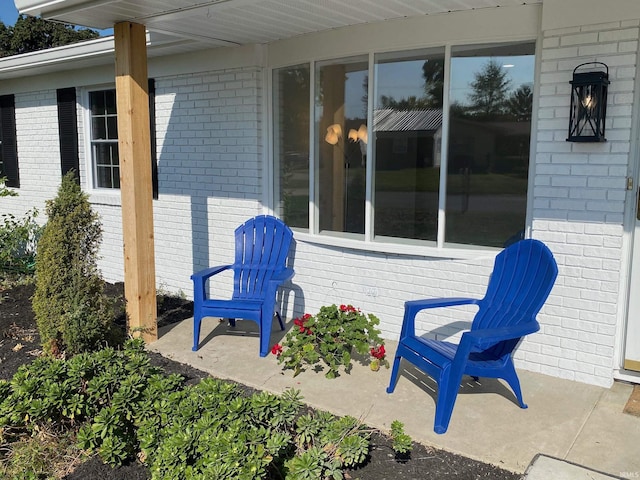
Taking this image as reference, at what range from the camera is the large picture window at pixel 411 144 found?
3975 mm

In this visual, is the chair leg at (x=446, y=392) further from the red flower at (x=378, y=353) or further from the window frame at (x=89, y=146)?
the window frame at (x=89, y=146)

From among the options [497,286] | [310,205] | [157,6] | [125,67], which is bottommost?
[497,286]

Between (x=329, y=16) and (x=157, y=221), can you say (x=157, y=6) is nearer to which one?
(x=329, y=16)

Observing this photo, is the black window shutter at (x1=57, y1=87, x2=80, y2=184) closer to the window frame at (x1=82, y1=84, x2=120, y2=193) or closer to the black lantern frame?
the window frame at (x1=82, y1=84, x2=120, y2=193)

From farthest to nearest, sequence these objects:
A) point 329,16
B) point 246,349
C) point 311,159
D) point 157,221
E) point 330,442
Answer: point 157,221
point 311,159
point 246,349
point 329,16
point 330,442

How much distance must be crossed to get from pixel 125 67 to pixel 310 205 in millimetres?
1866

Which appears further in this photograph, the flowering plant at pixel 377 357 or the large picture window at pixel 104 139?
the large picture window at pixel 104 139

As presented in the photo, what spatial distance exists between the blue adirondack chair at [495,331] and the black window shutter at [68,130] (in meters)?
5.27

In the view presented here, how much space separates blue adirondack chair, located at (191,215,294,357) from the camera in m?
4.29

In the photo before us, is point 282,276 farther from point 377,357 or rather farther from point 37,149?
point 37,149

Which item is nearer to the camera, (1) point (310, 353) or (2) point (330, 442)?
(2) point (330, 442)

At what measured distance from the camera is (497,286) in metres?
3.57

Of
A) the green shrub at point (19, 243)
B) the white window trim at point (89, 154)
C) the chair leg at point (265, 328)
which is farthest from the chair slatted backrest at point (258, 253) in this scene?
the green shrub at point (19, 243)

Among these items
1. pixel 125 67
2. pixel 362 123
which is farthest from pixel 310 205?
pixel 125 67
